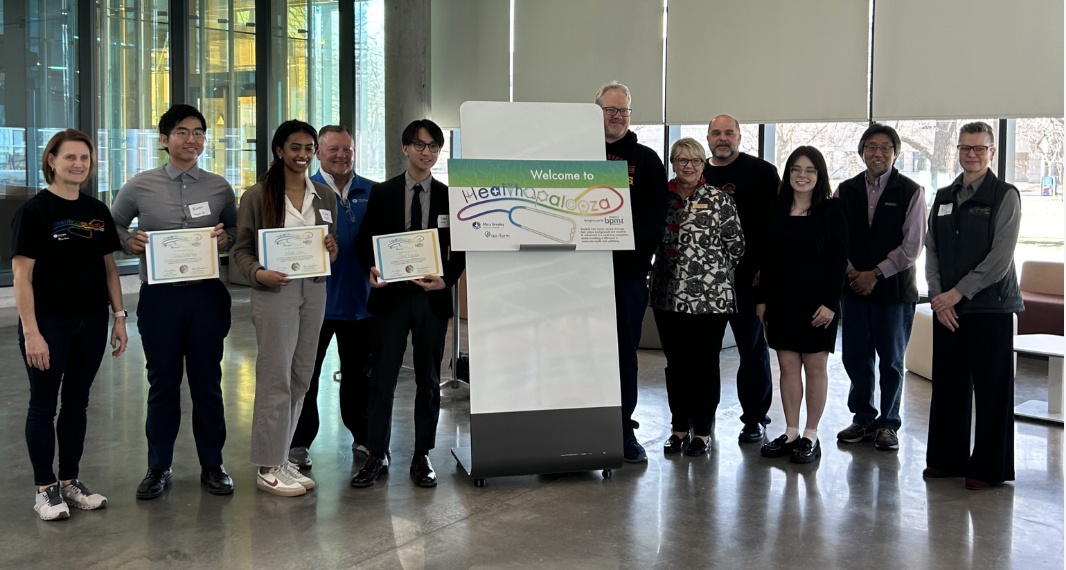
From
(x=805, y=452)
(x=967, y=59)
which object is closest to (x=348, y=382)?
(x=805, y=452)

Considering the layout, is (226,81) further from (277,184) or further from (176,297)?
(176,297)

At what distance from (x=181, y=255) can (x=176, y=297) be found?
0.19m

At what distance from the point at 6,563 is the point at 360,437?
170 cm

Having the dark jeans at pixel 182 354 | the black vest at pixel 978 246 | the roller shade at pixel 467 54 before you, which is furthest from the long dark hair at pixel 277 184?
the roller shade at pixel 467 54

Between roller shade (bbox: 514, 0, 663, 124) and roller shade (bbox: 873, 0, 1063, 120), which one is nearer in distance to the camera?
roller shade (bbox: 873, 0, 1063, 120)

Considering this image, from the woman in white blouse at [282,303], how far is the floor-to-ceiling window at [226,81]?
7564mm

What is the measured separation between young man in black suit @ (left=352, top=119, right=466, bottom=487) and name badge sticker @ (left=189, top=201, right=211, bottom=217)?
2.16 ft

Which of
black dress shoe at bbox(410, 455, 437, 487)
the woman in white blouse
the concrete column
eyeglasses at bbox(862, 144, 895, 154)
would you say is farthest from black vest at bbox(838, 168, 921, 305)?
the concrete column

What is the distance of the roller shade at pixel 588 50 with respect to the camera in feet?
32.9

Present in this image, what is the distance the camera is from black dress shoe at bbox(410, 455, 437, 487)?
4.15 metres

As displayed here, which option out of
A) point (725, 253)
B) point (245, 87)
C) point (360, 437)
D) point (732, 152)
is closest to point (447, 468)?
point (360, 437)

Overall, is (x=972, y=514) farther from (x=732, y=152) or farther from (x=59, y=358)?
(x=59, y=358)

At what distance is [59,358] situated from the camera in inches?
141

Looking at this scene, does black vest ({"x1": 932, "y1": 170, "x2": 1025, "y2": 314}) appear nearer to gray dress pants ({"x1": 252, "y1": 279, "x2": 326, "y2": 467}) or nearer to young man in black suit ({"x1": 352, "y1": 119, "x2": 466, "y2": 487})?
young man in black suit ({"x1": 352, "y1": 119, "x2": 466, "y2": 487})
